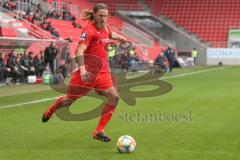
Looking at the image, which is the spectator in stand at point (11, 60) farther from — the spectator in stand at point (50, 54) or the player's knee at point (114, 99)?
the player's knee at point (114, 99)

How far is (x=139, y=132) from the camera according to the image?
1073 cm

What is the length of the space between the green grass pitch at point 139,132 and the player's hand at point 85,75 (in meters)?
0.97

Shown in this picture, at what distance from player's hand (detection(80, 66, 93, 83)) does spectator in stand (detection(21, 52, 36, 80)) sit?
16921 millimetres

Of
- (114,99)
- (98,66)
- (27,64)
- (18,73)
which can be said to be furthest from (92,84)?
(27,64)

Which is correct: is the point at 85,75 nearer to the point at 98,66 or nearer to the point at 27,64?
the point at 98,66

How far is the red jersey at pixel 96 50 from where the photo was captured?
9.34 meters

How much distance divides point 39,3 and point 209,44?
2275 centimetres

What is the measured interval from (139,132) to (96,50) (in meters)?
2.00

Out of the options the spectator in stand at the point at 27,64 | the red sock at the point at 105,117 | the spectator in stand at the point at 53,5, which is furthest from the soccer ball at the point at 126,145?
the spectator in stand at the point at 53,5

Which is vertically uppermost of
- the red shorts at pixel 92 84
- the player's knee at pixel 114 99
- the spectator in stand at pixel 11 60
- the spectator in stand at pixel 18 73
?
the red shorts at pixel 92 84

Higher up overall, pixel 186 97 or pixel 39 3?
pixel 39 3

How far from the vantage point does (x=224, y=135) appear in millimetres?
10211

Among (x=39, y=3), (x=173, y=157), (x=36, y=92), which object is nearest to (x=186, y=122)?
(x=173, y=157)

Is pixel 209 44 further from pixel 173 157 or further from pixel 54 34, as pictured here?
pixel 173 157
